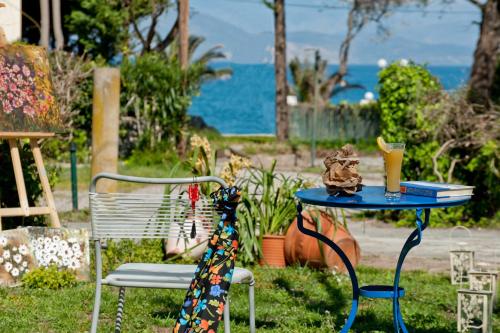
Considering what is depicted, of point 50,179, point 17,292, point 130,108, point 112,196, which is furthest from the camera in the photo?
point 130,108

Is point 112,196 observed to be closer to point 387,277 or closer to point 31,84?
point 31,84

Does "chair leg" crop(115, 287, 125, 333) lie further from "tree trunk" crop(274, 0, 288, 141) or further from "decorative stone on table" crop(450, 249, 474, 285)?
"tree trunk" crop(274, 0, 288, 141)

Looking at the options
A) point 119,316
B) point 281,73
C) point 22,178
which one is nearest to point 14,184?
point 22,178

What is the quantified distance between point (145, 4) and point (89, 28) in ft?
6.61

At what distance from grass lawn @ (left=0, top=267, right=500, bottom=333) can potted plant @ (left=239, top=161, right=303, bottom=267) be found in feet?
1.70

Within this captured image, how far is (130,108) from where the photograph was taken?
1941 cm

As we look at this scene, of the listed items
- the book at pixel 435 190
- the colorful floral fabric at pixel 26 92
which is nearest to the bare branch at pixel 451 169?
the colorful floral fabric at pixel 26 92

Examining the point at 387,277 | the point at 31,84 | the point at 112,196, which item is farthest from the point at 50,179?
the point at 112,196

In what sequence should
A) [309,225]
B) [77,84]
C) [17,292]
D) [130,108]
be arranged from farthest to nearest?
[130,108] → [77,84] → [309,225] → [17,292]

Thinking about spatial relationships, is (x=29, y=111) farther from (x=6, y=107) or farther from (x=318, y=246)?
(x=318, y=246)

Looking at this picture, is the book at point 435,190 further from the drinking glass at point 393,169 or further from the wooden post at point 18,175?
the wooden post at point 18,175

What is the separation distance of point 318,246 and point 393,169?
3.02m

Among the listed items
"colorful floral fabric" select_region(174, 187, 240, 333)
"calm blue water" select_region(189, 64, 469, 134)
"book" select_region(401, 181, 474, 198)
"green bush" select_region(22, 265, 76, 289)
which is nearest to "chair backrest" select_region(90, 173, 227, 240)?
"colorful floral fabric" select_region(174, 187, 240, 333)

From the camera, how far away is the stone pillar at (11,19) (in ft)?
27.5
